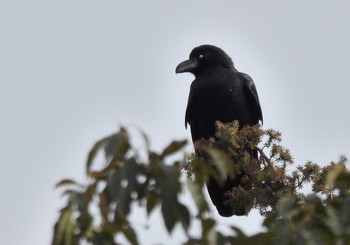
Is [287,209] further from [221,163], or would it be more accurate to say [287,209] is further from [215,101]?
[215,101]

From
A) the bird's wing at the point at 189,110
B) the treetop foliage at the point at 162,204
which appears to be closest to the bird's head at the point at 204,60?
the bird's wing at the point at 189,110

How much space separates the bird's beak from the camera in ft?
28.1

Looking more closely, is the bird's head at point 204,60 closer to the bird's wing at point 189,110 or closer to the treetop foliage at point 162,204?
the bird's wing at point 189,110

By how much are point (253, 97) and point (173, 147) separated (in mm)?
→ 5670

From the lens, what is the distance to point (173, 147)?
248 centimetres

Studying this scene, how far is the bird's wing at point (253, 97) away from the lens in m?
8.09

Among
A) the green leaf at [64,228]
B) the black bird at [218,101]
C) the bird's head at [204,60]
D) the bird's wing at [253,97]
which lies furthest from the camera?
the bird's head at [204,60]

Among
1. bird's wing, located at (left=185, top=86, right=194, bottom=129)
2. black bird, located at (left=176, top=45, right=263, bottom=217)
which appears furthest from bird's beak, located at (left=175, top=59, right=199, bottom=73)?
bird's wing, located at (left=185, top=86, right=194, bottom=129)

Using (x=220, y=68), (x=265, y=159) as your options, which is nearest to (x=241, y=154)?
Result: (x=265, y=159)

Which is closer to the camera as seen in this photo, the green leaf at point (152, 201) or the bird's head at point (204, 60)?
the green leaf at point (152, 201)

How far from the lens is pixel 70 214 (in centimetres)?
240

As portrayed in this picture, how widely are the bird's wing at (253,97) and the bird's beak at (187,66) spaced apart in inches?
23.0

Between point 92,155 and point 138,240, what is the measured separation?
0.27m

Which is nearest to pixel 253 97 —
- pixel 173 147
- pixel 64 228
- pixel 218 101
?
pixel 218 101
